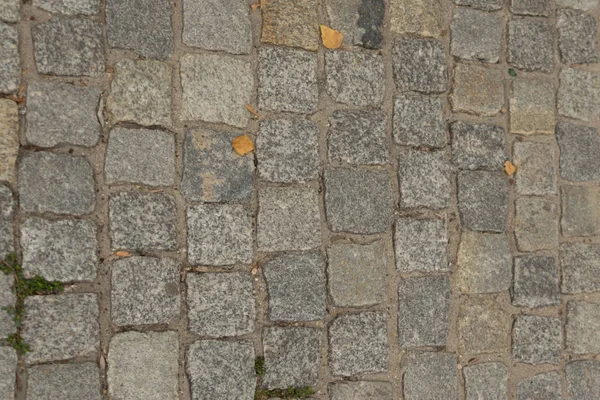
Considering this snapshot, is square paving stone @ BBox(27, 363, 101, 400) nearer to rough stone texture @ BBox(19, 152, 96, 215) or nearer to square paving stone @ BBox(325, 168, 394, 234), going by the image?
rough stone texture @ BBox(19, 152, 96, 215)

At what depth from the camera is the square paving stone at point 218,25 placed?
274 cm

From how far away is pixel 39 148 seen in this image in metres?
2.49

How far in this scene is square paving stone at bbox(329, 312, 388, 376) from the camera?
9.48 ft

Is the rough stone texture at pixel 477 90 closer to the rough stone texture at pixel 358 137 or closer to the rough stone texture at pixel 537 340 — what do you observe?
the rough stone texture at pixel 358 137

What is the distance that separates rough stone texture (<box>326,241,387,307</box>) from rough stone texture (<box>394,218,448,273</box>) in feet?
0.35

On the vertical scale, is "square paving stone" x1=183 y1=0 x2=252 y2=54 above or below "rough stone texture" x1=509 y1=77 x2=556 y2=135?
above

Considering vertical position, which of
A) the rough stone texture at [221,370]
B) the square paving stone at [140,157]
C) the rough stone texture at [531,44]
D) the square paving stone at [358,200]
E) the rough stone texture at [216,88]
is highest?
the rough stone texture at [531,44]

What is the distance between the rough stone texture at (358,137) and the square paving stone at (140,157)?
821 millimetres

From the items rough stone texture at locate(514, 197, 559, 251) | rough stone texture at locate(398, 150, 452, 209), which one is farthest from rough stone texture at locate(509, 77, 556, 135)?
rough stone texture at locate(398, 150, 452, 209)

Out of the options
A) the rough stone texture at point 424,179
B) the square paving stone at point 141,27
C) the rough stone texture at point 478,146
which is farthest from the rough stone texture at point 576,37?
the square paving stone at point 141,27

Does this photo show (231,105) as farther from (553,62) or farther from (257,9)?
(553,62)

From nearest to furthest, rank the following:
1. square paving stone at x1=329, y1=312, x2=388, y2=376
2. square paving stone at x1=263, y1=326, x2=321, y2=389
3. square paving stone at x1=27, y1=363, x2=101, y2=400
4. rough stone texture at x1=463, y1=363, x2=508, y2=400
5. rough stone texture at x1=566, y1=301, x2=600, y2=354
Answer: square paving stone at x1=27, y1=363, x2=101, y2=400
square paving stone at x1=263, y1=326, x2=321, y2=389
square paving stone at x1=329, y1=312, x2=388, y2=376
rough stone texture at x1=463, y1=363, x2=508, y2=400
rough stone texture at x1=566, y1=301, x2=600, y2=354

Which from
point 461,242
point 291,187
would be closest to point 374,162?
point 291,187

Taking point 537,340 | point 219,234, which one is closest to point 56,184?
point 219,234
